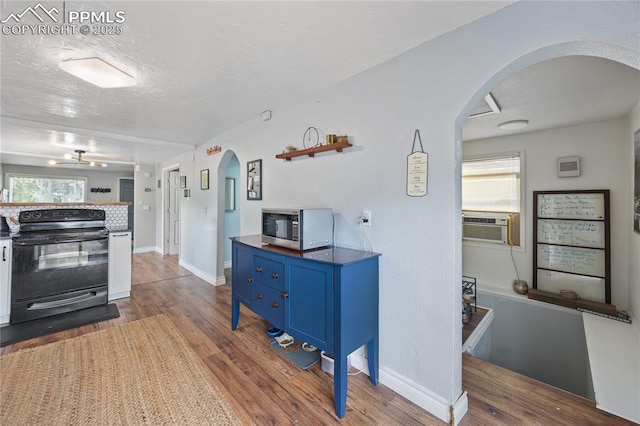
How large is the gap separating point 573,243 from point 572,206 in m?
0.45

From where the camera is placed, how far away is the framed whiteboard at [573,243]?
2.99 metres

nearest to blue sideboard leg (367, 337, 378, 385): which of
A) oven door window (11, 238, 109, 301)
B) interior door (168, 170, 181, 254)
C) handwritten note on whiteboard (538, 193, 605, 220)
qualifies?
handwritten note on whiteboard (538, 193, 605, 220)

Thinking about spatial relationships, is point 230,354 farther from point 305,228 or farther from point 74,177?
point 74,177

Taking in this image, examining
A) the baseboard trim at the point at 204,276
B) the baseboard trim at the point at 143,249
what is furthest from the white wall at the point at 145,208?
the baseboard trim at the point at 204,276

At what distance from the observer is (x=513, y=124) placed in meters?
2.99

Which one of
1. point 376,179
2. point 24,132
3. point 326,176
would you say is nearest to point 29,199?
point 24,132

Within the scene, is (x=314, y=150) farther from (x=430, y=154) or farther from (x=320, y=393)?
(x=320, y=393)

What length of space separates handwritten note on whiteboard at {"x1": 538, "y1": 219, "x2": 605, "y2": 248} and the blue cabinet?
293 centimetres

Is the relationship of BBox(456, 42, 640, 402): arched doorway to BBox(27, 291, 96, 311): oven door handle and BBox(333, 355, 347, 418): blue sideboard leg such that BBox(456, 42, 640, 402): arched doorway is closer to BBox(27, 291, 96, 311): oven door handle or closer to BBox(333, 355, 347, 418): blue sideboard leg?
BBox(333, 355, 347, 418): blue sideboard leg

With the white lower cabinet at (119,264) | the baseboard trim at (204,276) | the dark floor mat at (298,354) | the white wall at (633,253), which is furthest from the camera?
the baseboard trim at (204,276)

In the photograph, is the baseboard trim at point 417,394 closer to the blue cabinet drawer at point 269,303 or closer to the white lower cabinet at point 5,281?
the blue cabinet drawer at point 269,303

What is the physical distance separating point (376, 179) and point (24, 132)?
5015 mm

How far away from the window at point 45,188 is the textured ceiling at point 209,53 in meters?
5.47

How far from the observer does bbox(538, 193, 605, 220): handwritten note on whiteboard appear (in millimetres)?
3004
